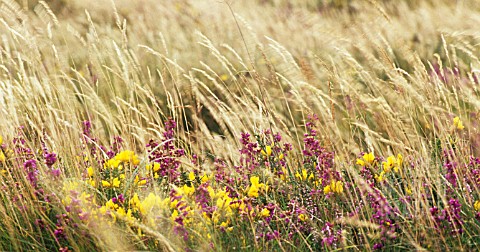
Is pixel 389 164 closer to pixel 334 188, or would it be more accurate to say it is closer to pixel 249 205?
pixel 334 188

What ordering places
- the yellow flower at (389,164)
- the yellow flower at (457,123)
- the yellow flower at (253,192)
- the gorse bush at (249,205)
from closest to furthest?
the gorse bush at (249,205) < the yellow flower at (253,192) < the yellow flower at (389,164) < the yellow flower at (457,123)

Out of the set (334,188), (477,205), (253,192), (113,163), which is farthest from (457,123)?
(113,163)

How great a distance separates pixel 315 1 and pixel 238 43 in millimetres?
1573

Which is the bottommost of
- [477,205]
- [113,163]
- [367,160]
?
[477,205]

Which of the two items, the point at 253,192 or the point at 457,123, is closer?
the point at 253,192

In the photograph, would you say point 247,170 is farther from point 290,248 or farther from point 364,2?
point 364,2

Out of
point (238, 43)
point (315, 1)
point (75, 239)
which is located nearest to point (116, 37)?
point (238, 43)

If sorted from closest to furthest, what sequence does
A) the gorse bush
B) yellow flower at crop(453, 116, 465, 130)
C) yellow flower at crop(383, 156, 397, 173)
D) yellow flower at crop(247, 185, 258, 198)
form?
the gorse bush, yellow flower at crop(247, 185, 258, 198), yellow flower at crop(383, 156, 397, 173), yellow flower at crop(453, 116, 465, 130)

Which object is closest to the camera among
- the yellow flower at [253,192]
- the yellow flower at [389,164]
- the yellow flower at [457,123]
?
the yellow flower at [253,192]

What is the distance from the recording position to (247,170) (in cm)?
274

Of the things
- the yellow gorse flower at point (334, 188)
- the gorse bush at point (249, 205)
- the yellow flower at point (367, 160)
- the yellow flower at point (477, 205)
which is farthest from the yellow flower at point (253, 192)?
the yellow flower at point (477, 205)

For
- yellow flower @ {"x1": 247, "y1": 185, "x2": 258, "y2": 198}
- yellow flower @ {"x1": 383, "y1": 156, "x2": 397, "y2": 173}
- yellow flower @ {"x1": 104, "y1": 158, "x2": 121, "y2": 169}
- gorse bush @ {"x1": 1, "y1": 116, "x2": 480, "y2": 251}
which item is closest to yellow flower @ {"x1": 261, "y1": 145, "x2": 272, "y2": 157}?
gorse bush @ {"x1": 1, "y1": 116, "x2": 480, "y2": 251}

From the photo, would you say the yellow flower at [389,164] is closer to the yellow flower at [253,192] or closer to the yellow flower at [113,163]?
the yellow flower at [253,192]

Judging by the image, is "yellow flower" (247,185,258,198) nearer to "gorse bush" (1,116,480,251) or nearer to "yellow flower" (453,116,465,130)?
"gorse bush" (1,116,480,251)
